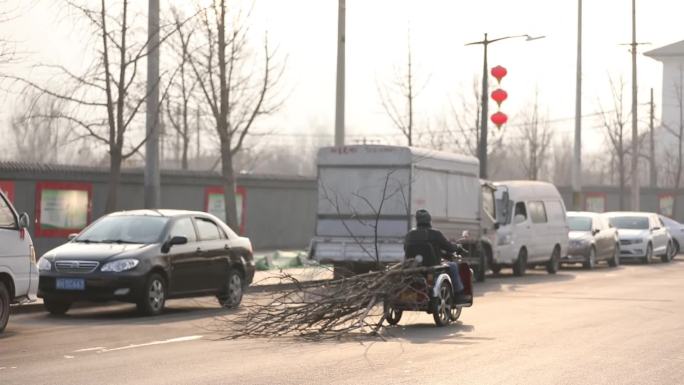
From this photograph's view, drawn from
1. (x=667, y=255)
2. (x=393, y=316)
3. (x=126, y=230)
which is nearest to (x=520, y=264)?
(x=667, y=255)

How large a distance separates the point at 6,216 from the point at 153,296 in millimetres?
3162

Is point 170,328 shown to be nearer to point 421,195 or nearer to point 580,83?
point 421,195

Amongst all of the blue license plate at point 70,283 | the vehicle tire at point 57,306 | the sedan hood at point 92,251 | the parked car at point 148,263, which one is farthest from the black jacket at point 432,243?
the vehicle tire at point 57,306

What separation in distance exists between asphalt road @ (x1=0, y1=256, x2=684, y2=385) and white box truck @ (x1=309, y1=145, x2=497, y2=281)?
4734mm

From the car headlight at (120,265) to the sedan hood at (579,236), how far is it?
19.7 metres

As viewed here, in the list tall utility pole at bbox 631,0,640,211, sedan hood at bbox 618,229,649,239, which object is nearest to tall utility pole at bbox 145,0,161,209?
sedan hood at bbox 618,229,649,239

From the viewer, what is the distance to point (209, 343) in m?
13.7

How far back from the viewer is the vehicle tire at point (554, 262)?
32.0 m

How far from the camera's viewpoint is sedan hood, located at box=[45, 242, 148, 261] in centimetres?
1712

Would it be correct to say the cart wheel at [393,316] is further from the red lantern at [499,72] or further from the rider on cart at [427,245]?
the red lantern at [499,72]

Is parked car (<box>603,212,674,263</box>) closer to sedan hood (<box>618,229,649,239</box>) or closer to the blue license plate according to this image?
sedan hood (<box>618,229,649,239</box>)

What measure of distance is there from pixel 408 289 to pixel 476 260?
1201cm

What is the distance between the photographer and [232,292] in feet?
63.5

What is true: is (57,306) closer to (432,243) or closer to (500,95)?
(432,243)
